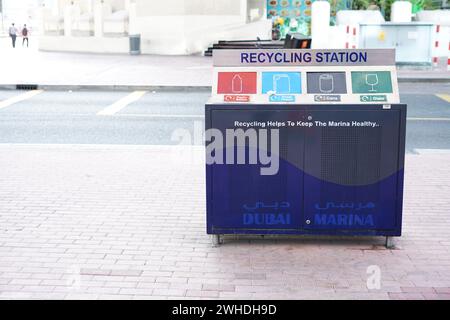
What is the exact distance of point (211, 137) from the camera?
535 centimetres

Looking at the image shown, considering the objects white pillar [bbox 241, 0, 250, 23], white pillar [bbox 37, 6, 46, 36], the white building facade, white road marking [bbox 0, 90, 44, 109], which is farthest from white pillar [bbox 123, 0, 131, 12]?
white road marking [bbox 0, 90, 44, 109]

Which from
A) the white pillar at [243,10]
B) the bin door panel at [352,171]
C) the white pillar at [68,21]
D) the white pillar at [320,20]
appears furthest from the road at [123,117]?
the white pillar at [68,21]

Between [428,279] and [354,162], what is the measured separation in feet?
3.66

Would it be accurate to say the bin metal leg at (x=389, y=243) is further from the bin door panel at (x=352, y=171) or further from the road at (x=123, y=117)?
the road at (x=123, y=117)

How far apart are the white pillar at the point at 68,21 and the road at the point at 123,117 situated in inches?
742

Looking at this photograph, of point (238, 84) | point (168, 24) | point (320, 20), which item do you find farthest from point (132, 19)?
point (238, 84)

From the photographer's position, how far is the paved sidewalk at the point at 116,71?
796 inches

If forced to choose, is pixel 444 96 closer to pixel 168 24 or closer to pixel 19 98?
pixel 19 98

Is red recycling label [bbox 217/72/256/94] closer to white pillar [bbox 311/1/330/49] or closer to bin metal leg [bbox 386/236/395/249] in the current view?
bin metal leg [bbox 386/236/395/249]

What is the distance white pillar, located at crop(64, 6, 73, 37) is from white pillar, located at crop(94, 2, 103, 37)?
1.66 m
